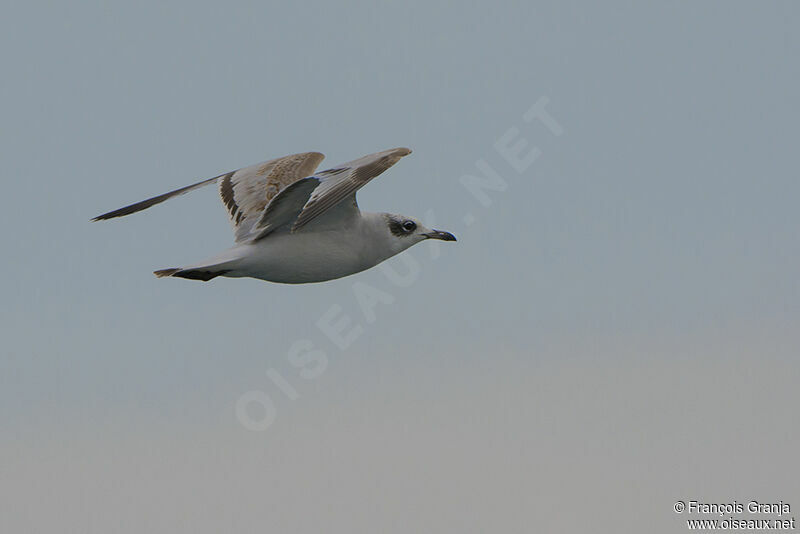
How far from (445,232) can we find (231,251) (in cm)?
301

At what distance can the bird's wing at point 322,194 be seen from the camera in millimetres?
12062

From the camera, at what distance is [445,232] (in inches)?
591

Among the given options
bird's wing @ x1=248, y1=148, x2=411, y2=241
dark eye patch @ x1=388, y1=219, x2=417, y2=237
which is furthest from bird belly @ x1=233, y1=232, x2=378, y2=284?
dark eye patch @ x1=388, y1=219, x2=417, y2=237

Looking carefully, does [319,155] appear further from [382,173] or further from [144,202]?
[382,173]

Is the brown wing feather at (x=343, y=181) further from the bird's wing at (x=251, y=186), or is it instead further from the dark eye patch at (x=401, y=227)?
the bird's wing at (x=251, y=186)

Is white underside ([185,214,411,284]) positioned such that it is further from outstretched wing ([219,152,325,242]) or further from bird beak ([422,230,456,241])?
bird beak ([422,230,456,241])

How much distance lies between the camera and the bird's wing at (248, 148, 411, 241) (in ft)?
39.6

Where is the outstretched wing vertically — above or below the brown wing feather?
above

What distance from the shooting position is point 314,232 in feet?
44.4

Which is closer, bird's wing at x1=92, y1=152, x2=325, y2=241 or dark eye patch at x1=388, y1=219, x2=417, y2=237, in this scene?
dark eye patch at x1=388, y1=219, x2=417, y2=237

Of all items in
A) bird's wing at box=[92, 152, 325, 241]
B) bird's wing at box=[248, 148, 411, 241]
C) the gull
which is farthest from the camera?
bird's wing at box=[92, 152, 325, 241]

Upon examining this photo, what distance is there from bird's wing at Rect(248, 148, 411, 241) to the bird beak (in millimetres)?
1660

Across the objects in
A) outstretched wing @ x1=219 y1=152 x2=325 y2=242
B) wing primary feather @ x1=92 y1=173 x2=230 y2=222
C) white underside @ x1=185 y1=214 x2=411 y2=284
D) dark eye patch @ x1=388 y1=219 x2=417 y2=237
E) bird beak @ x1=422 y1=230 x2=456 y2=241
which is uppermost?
wing primary feather @ x1=92 y1=173 x2=230 y2=222

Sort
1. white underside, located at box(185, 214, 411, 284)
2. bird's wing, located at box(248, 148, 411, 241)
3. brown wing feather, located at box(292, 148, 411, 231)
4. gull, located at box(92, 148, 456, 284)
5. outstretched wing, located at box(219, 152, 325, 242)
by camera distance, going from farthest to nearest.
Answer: outstretched wing, located at box(219, 152, 325, 242), white underside, located at box(185, 214, 411, 284), gull, located at box(92, 148, 456, 284), bird's wing, located at box(248, 148, 411, 241), brown wing feather, located at box(292, 148, 411, 231)
